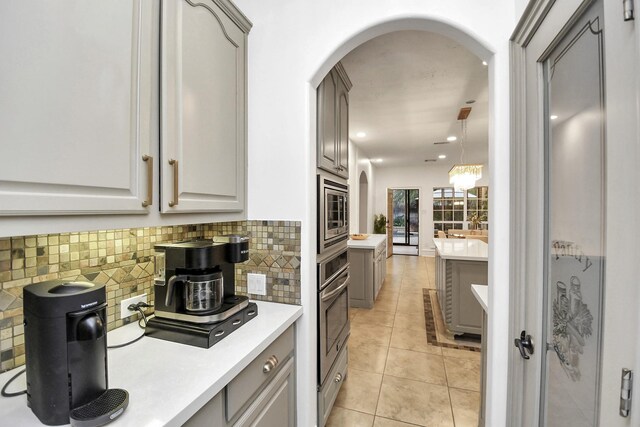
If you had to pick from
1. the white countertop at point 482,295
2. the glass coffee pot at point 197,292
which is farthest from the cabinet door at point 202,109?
the white countertop at point 482,295

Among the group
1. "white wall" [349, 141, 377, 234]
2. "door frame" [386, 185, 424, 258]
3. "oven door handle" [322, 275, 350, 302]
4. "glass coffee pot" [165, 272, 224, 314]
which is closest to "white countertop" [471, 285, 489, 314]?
"oven door handle" [322, 275, 350, 302]

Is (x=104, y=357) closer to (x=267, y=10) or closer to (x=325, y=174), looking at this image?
(x=325, y=174)

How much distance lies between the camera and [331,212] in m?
1.84

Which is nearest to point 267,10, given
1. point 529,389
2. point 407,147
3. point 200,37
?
point 200,37

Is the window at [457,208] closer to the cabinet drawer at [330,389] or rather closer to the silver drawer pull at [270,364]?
the cabinet drawer at [330,389]

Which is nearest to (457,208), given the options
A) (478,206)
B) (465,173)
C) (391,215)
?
(478,206)

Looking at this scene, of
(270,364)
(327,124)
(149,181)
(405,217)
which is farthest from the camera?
(405,217)

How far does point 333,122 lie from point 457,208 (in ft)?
25.9

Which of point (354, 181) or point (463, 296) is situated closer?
point (463, 296)

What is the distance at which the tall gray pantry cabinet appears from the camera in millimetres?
651

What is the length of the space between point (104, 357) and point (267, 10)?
5.55 feet

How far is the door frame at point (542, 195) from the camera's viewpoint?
0.57m

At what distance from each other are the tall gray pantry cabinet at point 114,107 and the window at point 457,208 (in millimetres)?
8207

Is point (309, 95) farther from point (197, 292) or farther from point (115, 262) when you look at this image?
point (115, 262)
